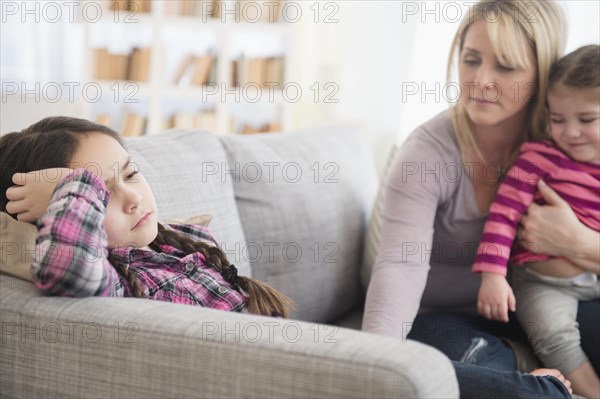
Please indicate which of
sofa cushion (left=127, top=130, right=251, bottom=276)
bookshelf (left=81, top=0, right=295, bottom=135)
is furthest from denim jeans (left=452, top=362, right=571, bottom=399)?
bookshelf (left=81, top=0, right=295, bottom=135)

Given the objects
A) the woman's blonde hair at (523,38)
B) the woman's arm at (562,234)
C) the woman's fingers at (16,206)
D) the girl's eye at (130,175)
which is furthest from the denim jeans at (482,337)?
the woman's fingers at (16,206)

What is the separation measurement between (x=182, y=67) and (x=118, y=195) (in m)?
3.12

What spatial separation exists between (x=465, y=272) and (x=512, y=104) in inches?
16.4

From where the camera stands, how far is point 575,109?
5.81 ft

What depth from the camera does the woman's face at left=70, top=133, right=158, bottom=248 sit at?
1250 millimetres

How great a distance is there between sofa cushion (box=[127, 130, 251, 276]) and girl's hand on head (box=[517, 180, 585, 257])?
63cm

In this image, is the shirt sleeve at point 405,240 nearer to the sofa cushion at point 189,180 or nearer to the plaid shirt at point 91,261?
the sofa cushion at point 189,180

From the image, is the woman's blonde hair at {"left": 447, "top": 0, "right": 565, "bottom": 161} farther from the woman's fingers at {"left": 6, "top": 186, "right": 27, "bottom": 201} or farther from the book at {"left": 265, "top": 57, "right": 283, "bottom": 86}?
the book at {"left": 265, "top": 57, "right": 283, "bottom": 86}

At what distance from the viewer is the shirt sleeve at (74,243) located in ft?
3.51

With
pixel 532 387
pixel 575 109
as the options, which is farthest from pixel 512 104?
pixel 532 387

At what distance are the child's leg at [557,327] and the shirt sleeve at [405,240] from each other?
0.79ft

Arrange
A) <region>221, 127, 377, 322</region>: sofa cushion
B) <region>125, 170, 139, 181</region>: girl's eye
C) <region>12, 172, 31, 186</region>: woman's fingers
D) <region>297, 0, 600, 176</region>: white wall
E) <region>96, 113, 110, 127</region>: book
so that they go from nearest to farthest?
<region>12, 172, 31, 186</region>: woman's fingers < <region>125, 170, 139, 181</region>: girl's eye < <region>221, 127, 377, 322</region>: sofa cushion < <region>297, 0, 600, 176</region>: white wall < <region>96, 113, 110, 127</region>: book

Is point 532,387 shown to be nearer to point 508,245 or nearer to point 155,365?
point 508,245

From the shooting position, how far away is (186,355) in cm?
100
